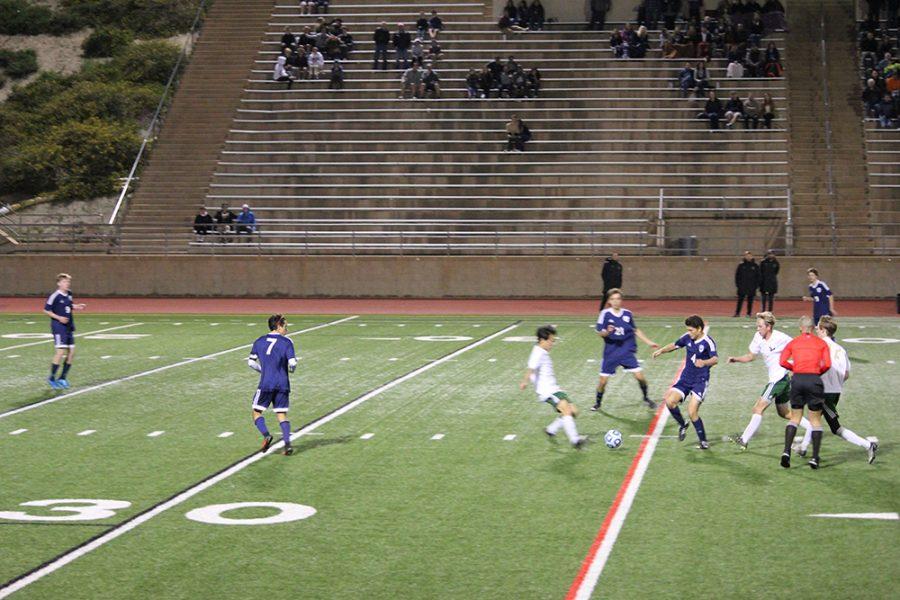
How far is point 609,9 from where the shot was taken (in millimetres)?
51469

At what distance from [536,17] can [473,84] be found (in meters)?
5.33

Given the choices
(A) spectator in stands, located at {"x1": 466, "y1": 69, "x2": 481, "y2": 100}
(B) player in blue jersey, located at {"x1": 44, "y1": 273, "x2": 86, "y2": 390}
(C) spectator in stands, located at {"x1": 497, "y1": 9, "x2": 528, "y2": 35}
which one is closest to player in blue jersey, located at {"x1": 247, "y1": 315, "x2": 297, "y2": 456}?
(B) player in blue jersey, located at {"x1": 44, "y1": 273, "x2": 86, "y2": 390}

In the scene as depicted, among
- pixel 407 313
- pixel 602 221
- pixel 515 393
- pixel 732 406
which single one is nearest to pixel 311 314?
pixel 407 313

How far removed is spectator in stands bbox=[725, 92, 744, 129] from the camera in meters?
44.6

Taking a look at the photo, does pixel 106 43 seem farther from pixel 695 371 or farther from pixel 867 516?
pixel 867 516

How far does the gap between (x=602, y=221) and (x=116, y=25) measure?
3277cm

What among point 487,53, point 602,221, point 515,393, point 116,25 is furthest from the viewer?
point 116,25

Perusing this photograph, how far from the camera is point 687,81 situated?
45594 mm

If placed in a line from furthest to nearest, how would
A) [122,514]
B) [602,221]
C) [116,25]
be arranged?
[116,25], [602,221], [122,514]

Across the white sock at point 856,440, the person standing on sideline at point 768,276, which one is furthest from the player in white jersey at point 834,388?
the person standing on sideline at point 768,276

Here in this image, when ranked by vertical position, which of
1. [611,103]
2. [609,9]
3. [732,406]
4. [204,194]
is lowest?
[732,406]

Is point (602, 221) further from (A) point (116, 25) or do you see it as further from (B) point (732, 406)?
(A) point (116, 25)

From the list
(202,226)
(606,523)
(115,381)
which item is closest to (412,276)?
(202,226)

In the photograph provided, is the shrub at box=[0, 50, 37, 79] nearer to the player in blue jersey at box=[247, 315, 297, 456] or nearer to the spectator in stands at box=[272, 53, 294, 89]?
the spectator in stands at box=[272, 53, 294, 89]
